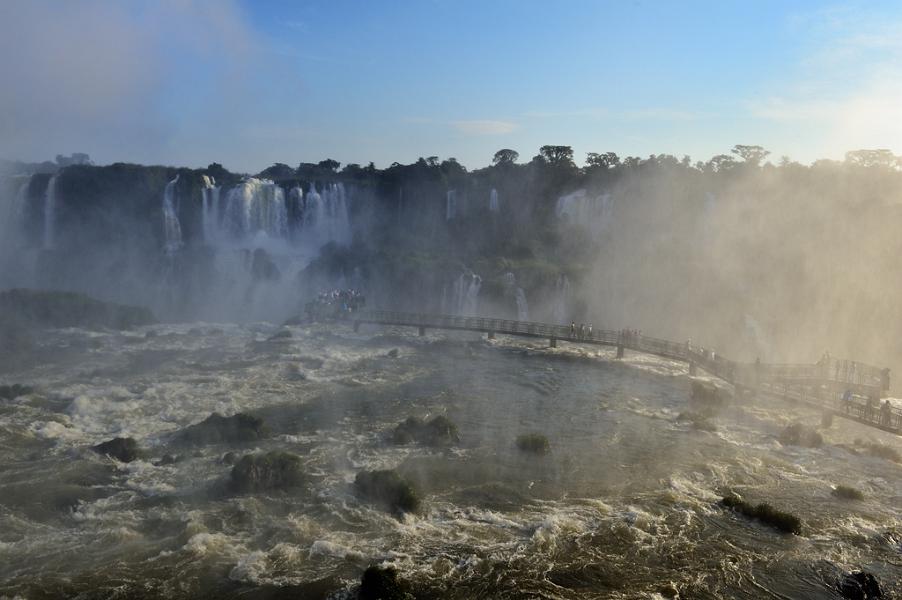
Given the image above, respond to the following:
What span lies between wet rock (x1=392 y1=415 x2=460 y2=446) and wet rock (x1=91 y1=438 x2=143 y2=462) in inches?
301

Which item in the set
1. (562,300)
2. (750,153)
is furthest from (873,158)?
(562,300)

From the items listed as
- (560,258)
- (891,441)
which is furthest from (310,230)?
(891,441)

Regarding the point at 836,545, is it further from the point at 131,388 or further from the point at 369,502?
the point at 131,388

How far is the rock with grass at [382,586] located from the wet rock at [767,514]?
30.0ft

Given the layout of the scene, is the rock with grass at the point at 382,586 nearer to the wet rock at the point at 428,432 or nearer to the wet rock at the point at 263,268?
the wet rock at the point at 428,432

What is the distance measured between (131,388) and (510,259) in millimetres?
33175

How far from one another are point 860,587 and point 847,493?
5207mm

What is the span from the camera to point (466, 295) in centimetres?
4656

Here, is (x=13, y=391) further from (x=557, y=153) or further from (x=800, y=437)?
(x=557, y=153)

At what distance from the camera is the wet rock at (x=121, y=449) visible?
18.1 metres

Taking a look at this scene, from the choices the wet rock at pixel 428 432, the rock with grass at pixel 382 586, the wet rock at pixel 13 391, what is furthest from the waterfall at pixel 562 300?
the rock with grass at pixel 382 586

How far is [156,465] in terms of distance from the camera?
17.8 metres

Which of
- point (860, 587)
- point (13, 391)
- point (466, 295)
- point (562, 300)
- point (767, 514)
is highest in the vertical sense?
point (562, 300)

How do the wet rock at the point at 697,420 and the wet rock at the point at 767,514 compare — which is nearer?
the wet rock at the point at 767,514
